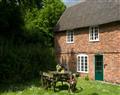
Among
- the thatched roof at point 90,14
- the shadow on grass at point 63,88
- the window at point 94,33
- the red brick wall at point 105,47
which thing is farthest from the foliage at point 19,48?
the shadow on grass at point 63,88

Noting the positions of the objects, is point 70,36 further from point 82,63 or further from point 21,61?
point 21,61

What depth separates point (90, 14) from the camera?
1127 inches

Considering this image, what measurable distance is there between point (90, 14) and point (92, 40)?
3410 mm

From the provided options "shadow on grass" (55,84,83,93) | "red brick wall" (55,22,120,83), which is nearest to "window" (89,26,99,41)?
"red brick wall" (55,22,120,83)

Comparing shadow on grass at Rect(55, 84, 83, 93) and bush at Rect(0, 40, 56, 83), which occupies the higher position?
bush at Rect(0, 40, 56, 83)

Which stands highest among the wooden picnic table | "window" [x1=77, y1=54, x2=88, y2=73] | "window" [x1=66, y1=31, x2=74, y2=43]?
"window" [x1=66, y1=31, x2=74, y2=43]

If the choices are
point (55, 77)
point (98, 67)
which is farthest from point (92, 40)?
point (55, 77)

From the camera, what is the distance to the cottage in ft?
79.1

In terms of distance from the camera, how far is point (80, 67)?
28.4 metres

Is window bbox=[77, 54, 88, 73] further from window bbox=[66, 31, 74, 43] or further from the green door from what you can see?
window bbox=[66, 31, 74, 43]

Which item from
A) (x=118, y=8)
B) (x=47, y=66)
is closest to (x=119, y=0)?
(x=118, y=8)

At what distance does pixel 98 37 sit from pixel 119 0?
162 inches

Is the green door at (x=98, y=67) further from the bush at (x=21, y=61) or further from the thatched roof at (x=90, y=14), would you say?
the bush at (x=21, y=61)

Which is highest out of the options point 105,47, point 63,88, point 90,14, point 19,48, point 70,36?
point 90,14
